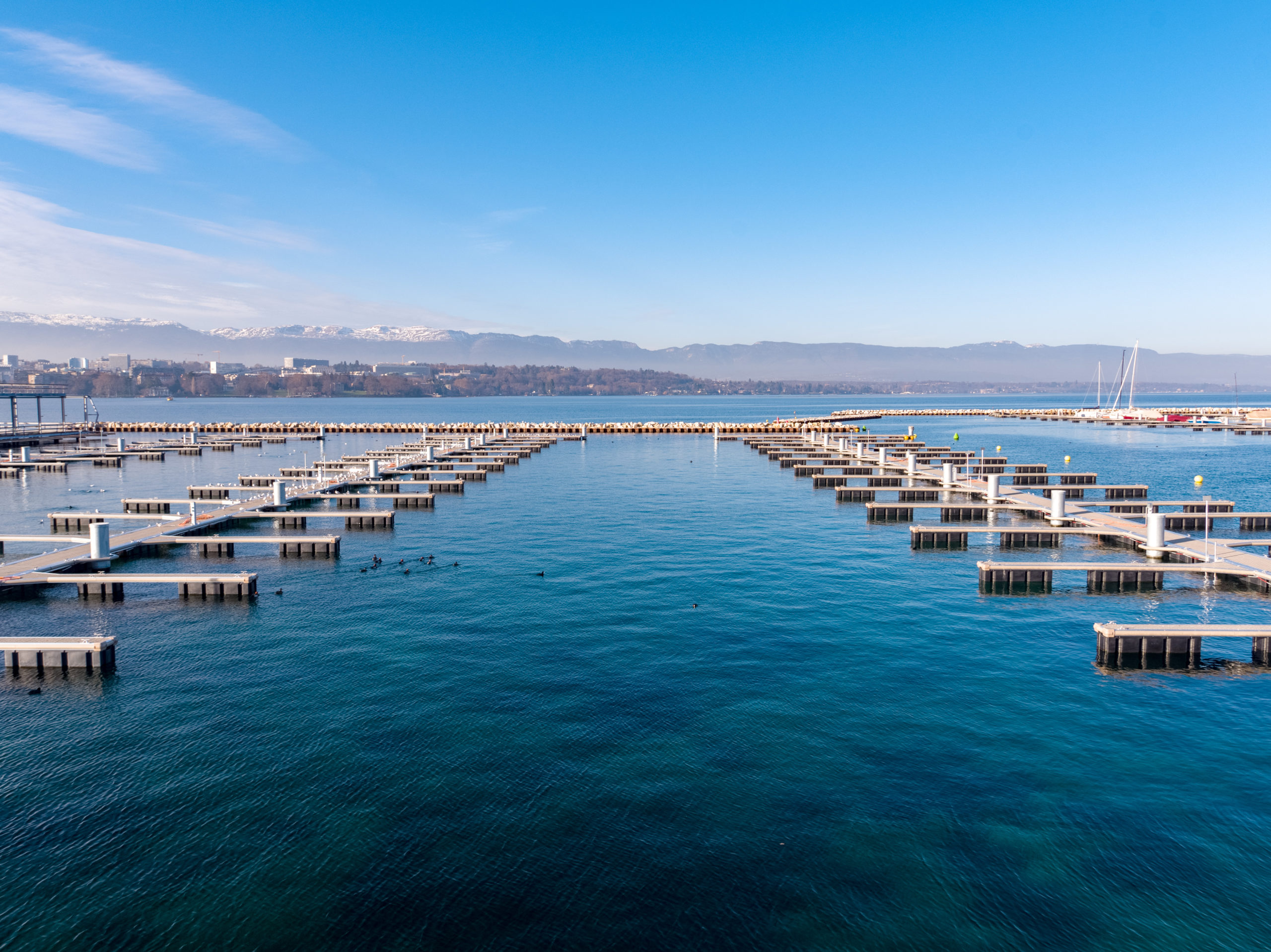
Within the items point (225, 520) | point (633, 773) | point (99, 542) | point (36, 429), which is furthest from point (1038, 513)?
point (36, 429)

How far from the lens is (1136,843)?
57.9 feet

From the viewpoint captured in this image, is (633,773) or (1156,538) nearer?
(633,773)

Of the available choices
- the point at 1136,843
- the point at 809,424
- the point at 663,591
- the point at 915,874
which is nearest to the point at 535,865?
the point at 915,874

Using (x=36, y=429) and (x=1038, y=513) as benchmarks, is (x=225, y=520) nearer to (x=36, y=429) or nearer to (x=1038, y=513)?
(x=1038, y=513)

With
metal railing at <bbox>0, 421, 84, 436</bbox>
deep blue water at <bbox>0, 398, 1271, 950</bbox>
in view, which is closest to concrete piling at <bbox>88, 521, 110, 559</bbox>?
deep blue water at <bbox>0, 398, 1271, 950</bbox>

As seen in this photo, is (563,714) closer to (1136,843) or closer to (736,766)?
(736,766)

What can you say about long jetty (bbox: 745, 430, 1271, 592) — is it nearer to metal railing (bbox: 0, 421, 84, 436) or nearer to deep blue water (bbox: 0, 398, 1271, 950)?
deep blue water (bbox: 0, 398, 1271, 950)

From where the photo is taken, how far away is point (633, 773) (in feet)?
66.5

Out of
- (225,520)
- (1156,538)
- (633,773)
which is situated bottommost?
(633,773)

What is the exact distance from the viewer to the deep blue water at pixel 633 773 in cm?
1523

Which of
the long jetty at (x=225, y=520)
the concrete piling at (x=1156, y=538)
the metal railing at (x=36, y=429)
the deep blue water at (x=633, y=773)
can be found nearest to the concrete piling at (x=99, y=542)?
the long jetty at (x=225, y=520)

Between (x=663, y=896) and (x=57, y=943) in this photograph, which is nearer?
(x=57, y=943)

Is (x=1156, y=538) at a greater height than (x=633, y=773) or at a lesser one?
greater

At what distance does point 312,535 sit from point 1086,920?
154ft
